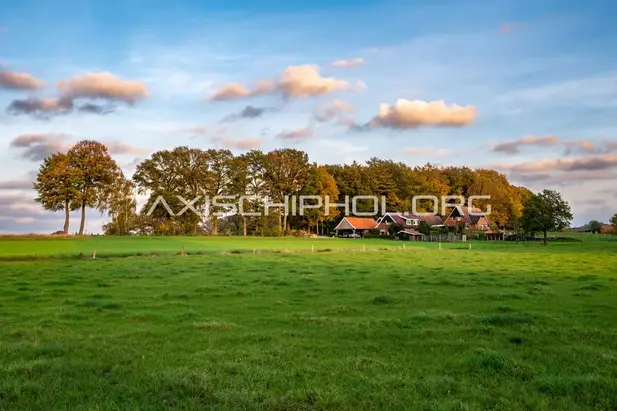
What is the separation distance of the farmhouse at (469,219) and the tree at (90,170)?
91.9 meters

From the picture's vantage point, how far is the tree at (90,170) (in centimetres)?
9112

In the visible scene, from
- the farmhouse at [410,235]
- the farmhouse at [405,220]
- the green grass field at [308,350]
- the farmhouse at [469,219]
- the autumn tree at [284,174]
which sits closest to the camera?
the green grass field at [308,350]

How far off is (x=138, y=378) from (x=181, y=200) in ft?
334

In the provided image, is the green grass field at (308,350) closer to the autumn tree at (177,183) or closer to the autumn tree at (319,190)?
the autumn tree at (177,183)

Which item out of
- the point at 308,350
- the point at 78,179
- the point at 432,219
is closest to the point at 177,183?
the point at 78,179

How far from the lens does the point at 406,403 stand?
7469 millimetres

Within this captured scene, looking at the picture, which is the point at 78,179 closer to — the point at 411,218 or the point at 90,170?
the point at 90,170

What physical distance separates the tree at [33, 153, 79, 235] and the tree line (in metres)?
0.16

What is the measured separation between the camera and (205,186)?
364ft

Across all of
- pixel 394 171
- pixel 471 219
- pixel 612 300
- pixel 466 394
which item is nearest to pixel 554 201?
pixel 471 219

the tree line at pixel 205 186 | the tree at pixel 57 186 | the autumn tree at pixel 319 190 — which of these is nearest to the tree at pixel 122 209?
the tree line at pixel 205 186

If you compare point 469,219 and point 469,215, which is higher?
point 469,215

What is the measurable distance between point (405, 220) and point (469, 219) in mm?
21693

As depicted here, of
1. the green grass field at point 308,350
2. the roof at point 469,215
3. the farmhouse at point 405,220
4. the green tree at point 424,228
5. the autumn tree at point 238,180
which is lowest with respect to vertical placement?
the green grass field at point 308,350
